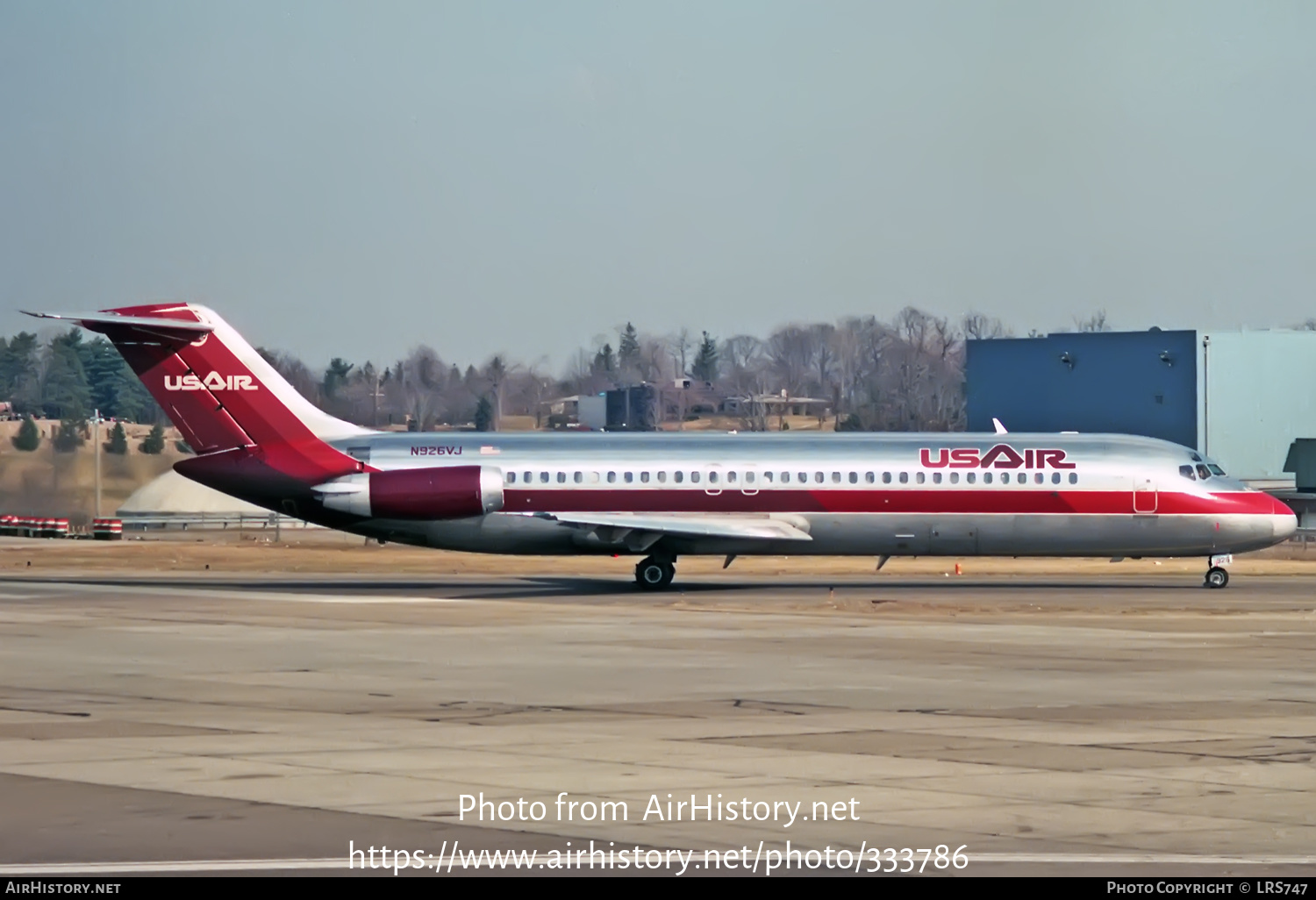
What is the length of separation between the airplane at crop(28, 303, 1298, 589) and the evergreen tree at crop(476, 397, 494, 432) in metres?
89.4

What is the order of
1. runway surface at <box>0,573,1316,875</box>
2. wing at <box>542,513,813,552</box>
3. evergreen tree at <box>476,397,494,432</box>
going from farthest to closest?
evergreen tree at <box>476,397,494,432</box>
wing at <box>542,513,813,552</box>
runway surface at <box>0,573,1316,875</box>

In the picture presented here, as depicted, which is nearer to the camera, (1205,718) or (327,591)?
(1205,718)

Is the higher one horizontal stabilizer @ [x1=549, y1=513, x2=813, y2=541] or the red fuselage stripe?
the red fuselage stripe

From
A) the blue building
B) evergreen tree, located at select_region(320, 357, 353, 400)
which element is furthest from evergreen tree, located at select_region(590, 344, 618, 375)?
the blue building

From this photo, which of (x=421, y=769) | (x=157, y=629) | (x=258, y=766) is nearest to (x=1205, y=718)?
(x=421, y=769)

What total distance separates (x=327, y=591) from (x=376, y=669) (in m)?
17.0

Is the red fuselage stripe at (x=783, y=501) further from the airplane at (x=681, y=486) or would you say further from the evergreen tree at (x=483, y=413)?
the evergreen tree at (x=483, y=413)

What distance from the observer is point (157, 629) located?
28594mm

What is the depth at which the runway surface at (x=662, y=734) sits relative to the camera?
11.7 meters

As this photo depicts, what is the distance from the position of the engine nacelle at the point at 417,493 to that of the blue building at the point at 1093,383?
1817 inches

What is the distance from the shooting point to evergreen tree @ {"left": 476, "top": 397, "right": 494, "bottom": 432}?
5207 inches

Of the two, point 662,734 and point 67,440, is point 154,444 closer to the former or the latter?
point 67,440

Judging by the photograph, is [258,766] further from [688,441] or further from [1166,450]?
[1166,450]

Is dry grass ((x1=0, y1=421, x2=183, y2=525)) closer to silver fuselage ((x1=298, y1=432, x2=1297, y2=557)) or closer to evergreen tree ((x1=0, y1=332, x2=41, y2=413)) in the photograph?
silver fuselage ((x1=298, y1=432, x2=1297, y2=557))
